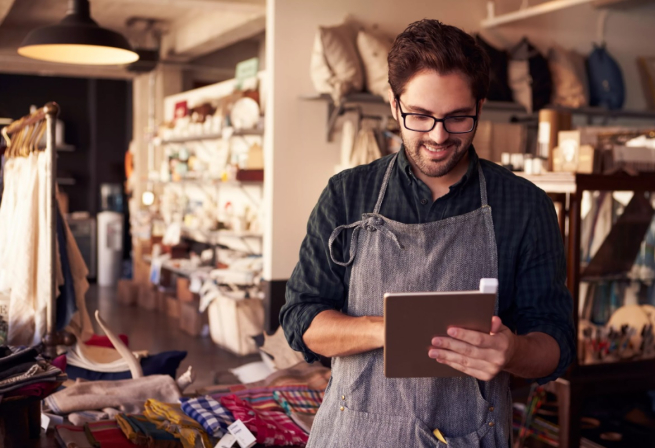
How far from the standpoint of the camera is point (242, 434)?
2.51m

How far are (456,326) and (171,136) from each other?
757 cm

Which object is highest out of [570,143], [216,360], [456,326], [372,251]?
[570,143]

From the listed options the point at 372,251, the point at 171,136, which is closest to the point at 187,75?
the point at 171,136

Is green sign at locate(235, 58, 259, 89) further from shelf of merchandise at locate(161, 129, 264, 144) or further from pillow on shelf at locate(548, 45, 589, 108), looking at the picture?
pillow on shelf at locate(548, 45, 589, 108)

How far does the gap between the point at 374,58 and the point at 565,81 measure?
174cm

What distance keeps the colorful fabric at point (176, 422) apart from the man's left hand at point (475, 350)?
1387mm

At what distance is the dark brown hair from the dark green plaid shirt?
0.66ft

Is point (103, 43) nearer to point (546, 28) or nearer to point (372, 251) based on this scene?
point (372, 251)

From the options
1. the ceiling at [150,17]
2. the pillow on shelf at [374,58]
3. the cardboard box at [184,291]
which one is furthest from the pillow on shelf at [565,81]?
the cardboard box at [184,291]

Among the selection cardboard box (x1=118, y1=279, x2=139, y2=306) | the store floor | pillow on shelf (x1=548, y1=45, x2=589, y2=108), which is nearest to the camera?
the store floor

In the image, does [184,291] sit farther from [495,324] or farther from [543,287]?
[495,324]

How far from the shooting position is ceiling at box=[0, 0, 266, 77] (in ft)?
26.8

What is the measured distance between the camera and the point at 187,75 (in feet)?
34.4

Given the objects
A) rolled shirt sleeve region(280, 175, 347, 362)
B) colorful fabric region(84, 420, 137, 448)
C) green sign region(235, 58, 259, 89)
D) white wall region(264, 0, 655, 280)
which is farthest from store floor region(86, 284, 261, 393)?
rolled shirt sleeve region(280, 175, 347, 362)
